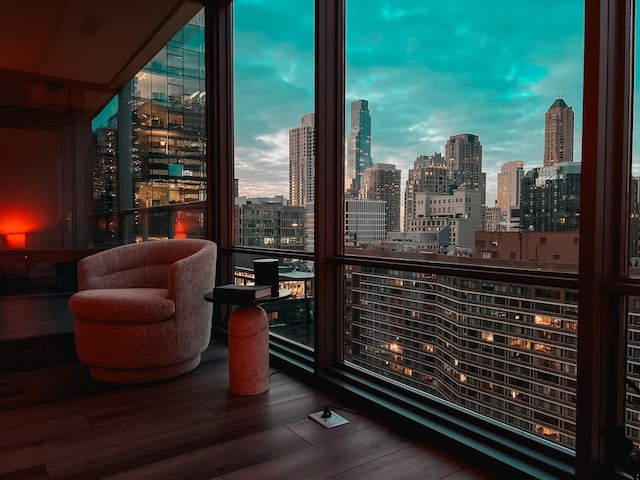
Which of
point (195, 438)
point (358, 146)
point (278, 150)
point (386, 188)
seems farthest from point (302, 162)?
point (195, 438)

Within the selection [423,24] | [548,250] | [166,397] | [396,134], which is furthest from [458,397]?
[423,24]

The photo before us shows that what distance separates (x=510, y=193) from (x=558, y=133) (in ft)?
0.96

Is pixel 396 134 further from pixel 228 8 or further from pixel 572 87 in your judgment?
pixel 228 8

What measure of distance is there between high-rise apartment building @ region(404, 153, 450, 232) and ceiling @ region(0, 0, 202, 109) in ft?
9.21

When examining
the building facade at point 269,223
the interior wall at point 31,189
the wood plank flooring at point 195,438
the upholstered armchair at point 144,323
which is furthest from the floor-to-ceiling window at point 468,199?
the interior wall at point 31,189

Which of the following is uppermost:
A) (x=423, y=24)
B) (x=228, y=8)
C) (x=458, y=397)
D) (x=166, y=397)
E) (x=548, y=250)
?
(x=228, y=8)

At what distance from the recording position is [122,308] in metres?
2.68

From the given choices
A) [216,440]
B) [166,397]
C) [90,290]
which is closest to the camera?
[216,440]

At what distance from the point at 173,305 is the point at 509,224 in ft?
6.60

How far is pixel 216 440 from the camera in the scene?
6.72 ft

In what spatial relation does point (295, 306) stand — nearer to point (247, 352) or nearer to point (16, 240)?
point (247, 352)

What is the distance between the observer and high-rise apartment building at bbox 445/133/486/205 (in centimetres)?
198

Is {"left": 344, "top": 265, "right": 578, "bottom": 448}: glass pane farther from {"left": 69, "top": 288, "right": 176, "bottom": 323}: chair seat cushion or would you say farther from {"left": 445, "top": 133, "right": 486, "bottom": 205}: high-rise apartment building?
{"left": 69, "top": 288, "right": 176, "bottom": 323}: chair seat cushion

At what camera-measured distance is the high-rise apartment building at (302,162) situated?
293 cm
